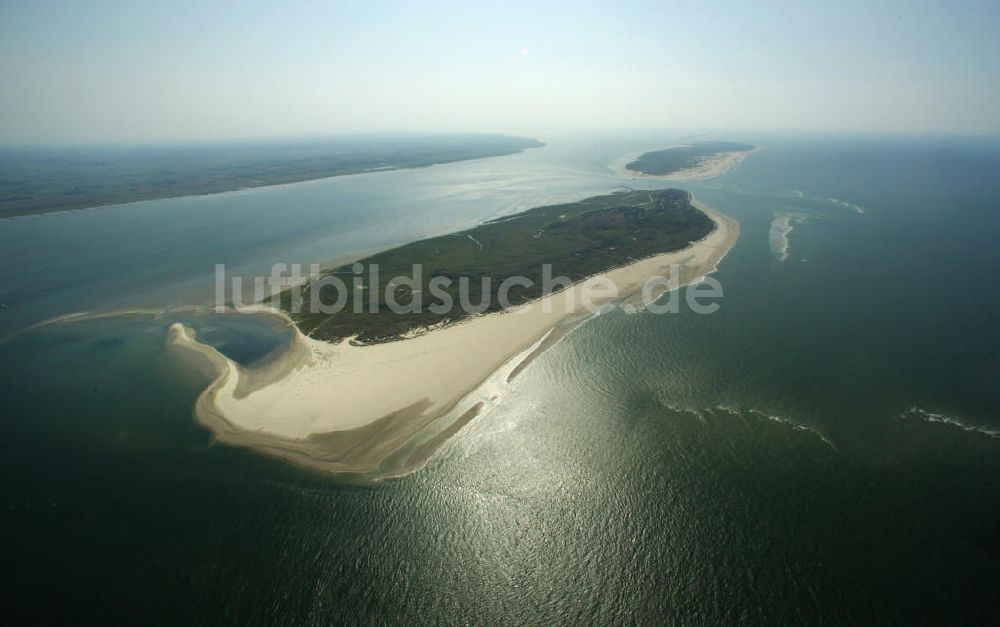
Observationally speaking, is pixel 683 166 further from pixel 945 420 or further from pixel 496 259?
pixel 945 420

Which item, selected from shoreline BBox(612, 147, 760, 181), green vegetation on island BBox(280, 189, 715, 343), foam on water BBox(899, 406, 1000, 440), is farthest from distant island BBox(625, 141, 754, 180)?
foam on water BBox(899, 406, 1000, 440)

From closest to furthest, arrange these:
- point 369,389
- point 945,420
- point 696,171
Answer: point 945,420
point 369,389
point 696,171

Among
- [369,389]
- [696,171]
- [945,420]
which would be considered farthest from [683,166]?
[369,389]

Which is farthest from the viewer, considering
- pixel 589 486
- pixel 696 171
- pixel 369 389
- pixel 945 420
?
pixel 696 171

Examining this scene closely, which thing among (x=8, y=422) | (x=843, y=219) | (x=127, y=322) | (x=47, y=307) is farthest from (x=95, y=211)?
(x=843, y=219)

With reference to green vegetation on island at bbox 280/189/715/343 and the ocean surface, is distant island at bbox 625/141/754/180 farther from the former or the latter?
the ocean surface

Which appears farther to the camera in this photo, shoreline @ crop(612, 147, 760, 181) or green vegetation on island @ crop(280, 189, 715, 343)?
shoreline @ crop(612, 147, 760, 181)

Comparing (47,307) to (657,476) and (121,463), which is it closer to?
(121,463)
